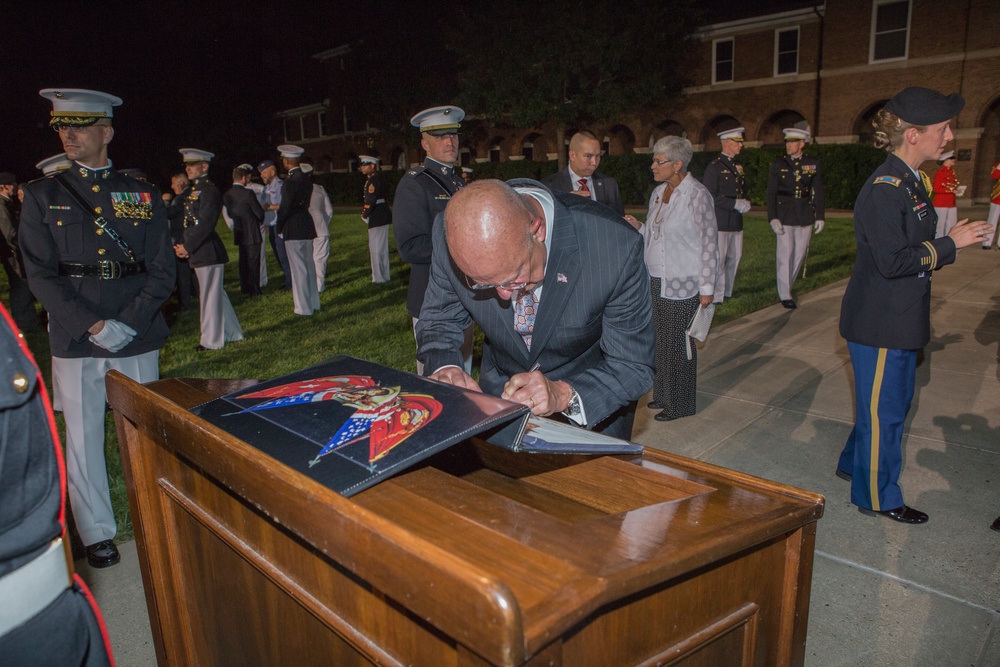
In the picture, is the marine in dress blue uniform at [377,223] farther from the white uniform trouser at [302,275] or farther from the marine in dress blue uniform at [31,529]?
the marine in dress blue uniform at [31,529]

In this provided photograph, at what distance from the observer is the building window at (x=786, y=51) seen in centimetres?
2845

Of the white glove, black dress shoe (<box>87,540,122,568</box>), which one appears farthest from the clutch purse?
black dress shoe (<box>87,540,122,568</box>)

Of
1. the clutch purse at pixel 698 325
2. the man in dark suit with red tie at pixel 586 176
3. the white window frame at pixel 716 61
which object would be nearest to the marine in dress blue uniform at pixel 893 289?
the clutch purse at pixel 698 325

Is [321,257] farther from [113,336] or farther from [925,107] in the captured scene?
[925,107]

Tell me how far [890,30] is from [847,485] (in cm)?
2782

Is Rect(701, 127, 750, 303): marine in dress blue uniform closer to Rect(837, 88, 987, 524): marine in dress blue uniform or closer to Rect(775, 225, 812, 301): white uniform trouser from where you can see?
Rect(775, 225, 812, 301): white uniform trouser

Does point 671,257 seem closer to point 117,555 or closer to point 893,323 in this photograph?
point 893,323

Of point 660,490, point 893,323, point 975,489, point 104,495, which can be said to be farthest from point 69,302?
point 975,489

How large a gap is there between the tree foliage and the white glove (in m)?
29.8

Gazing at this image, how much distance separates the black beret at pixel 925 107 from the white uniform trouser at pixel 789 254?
5474 mm

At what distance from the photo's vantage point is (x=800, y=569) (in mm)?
1491

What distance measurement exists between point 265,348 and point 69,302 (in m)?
4.53

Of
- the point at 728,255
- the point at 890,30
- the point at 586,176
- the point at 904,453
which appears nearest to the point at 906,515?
the point at 904,453

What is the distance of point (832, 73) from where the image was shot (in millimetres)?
27484
